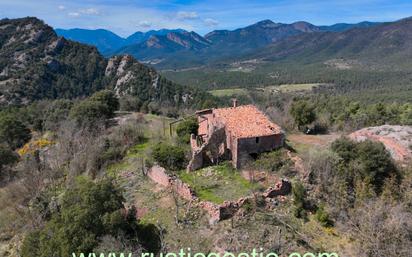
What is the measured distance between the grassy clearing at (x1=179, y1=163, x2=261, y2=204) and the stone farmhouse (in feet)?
2.84

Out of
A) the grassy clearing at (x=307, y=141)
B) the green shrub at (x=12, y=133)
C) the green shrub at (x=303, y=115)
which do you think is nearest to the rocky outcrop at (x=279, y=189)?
the grassy clearing at (x=307, y=141)

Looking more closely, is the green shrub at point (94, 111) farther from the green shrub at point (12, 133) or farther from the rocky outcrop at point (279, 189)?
the rocky outcrop at point (279, 189)

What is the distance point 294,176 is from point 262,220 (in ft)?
19.5

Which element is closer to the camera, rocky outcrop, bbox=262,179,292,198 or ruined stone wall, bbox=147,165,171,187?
rocky outcrop, bbox=262,179,292,198

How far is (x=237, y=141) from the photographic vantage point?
27438mm

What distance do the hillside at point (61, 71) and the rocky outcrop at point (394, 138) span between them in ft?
232

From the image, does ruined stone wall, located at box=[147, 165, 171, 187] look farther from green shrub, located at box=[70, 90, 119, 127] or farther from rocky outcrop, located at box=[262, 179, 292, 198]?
green shrub, located at box=[70, 90, 119, 127]

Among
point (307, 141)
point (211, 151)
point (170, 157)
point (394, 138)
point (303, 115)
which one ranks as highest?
point (303, 115)

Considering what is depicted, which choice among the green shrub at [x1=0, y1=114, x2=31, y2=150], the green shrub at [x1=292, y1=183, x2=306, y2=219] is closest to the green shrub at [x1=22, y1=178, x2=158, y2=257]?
the green shrub at [x1=292, y1=183, x2=306, y2=219]

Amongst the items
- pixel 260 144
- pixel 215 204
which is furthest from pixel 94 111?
pixel 215 204

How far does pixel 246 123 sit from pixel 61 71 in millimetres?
102272

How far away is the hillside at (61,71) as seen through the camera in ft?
339

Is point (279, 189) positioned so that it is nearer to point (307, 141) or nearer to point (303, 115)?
point (307, 141)

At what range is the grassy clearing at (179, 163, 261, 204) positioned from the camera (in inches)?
965
